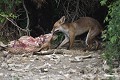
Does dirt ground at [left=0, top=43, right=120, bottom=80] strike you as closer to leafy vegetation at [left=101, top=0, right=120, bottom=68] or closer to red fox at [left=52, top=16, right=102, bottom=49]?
leafy vegetation at [left=101, top=0, right=120, bottom=68]

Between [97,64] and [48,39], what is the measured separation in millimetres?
2675

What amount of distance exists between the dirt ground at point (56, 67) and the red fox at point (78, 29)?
3.32 feet

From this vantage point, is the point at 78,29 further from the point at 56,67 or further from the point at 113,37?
the point at 113,37

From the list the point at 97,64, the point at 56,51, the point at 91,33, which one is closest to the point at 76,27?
the point at 91,33

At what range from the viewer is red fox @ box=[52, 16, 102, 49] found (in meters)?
12.0

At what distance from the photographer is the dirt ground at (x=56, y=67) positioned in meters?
8.62

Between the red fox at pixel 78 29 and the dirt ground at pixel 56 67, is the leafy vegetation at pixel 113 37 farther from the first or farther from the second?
the red fox at pixel 78 29

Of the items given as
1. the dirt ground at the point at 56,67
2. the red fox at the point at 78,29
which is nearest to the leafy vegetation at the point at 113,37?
the dirt ground at the point at 56,67

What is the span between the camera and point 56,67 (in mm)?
9477

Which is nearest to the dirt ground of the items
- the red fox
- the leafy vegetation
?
the leafy vegetation

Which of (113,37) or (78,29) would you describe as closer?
(113,37)

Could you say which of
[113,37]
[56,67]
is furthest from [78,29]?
[113,37]

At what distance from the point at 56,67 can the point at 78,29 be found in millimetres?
3070

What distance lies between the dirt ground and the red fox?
3.32 ft
